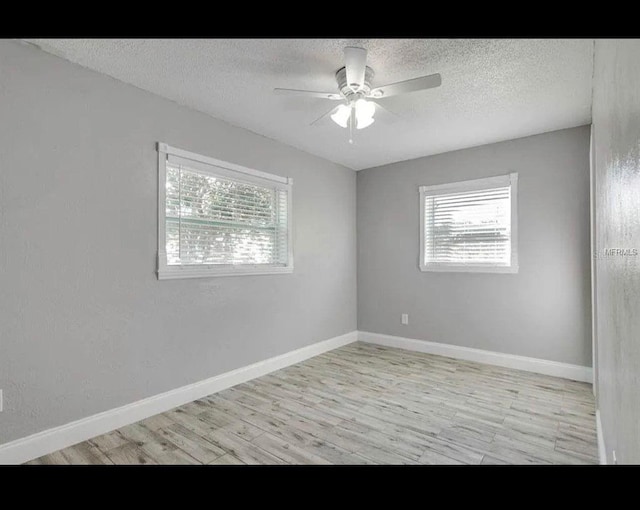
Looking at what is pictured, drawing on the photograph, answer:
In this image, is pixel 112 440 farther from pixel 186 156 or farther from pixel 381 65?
pixel 381 65

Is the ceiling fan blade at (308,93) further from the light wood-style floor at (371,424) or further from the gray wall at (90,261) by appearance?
the light wood-style floor at (371,424)

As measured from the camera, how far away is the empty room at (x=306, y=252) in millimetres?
1993

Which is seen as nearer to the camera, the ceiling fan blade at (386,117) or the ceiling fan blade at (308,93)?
the ceiling fan blade at (308,93)

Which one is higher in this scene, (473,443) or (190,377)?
(190,377)

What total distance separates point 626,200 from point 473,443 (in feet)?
5.91

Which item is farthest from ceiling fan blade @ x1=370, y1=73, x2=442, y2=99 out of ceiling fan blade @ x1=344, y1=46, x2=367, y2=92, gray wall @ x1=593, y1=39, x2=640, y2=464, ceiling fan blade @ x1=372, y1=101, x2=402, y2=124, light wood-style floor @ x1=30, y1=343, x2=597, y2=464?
light wood-style floor @ x1=30, y1=343, x2=597, y2=464

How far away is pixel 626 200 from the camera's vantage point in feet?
3.20

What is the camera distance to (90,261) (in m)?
2.29

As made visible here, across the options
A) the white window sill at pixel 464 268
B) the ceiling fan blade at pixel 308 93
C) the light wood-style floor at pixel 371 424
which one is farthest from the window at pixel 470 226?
the ceiling fan blade at pixel 308 93

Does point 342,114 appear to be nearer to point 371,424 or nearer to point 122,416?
point 371,424

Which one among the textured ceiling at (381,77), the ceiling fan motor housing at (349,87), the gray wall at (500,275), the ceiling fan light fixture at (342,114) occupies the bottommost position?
Answer: the gray wall at (500,275)

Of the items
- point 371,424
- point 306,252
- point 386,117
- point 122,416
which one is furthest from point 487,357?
point 122,416

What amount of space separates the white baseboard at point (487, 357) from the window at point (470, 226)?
2.96ft
